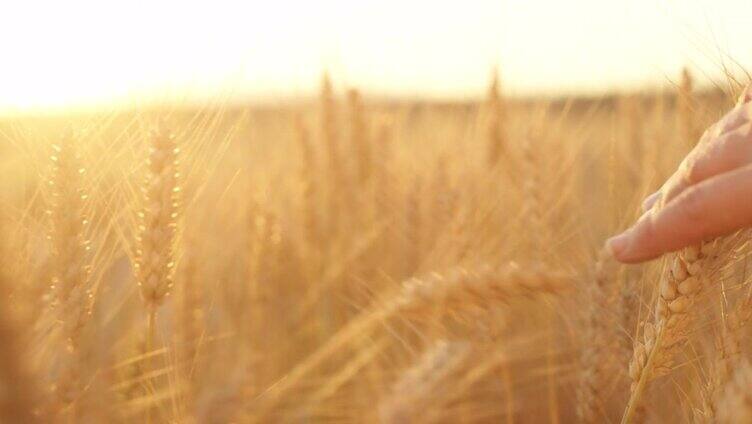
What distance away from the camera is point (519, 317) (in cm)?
233

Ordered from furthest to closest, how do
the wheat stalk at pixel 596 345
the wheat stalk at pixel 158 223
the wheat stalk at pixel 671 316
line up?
the wheat stalk at pixel 596 345, the wheat stalk at pixel 158 223, the wheat stalk at pixel 671 316

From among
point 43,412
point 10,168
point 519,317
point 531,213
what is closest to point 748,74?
point 531,213

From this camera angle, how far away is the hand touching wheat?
3.76 feet

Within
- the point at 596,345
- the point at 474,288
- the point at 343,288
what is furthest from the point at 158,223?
the point at 343,288

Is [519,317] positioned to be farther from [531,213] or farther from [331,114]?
[331,114]

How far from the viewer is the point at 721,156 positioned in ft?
3.93

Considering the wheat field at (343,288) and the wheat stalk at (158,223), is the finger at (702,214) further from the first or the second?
the wheat stalk at (158,223)

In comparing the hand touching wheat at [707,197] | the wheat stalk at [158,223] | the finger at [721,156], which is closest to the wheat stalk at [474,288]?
the hand touching wheat at [707,197]

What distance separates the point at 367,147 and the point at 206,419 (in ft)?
5.89

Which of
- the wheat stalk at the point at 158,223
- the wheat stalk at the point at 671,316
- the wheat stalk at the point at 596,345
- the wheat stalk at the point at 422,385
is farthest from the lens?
the wheat stalk at the point at 596,345

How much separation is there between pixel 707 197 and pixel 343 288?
153 centimetres

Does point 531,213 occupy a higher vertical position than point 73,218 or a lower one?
lower

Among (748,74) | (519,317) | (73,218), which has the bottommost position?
(519,317)

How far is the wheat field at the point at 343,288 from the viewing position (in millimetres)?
1263
